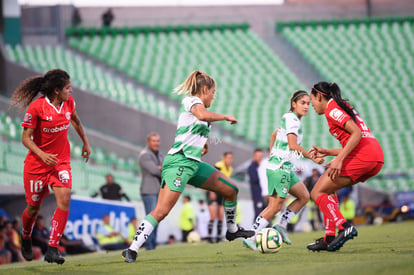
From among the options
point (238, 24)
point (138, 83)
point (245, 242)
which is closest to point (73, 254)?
point (245, 242)

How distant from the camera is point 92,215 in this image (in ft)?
56.2

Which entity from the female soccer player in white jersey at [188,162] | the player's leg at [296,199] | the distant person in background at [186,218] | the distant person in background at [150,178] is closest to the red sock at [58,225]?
the female soccer player in white jersey at [188,162]

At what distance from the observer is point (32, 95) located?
31.7ft

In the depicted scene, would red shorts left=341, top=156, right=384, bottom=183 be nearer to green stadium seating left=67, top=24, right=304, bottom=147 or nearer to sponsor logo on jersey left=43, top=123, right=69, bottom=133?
sponsor logo on jersey left=43, top=123, right=69, bottom=133

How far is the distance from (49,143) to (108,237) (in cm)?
828

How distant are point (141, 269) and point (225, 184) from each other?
1.60 meters

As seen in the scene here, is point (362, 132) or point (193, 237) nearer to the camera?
point (362, 132)

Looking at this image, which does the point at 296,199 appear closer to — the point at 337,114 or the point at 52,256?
the point at 337,114

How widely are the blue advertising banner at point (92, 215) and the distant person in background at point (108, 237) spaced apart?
0.10 metres

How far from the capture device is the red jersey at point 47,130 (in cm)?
934

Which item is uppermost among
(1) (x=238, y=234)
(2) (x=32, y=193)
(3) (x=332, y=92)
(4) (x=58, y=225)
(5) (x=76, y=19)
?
(5) (x=76, y=19)

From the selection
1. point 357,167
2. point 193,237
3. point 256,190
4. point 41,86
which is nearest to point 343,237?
point 357,167

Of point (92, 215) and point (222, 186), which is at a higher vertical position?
point (92, 215)

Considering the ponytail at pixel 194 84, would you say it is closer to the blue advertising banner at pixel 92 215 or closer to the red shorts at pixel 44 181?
the red shorts at pixel 44 181
